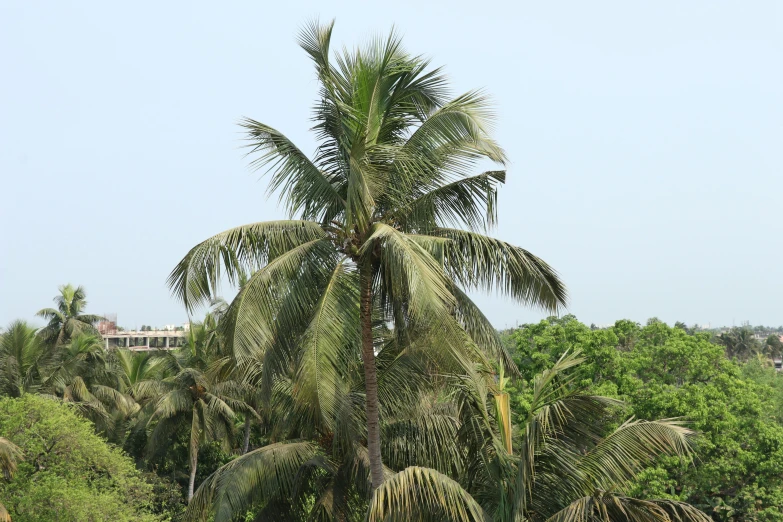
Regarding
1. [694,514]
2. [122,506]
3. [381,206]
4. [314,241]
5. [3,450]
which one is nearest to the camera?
[694,514]

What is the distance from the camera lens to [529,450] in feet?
25.0

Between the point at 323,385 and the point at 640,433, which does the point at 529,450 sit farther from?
the point at 323,385

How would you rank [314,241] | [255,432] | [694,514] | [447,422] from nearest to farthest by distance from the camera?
[694,514], [314,241], [447,422], [255,432]

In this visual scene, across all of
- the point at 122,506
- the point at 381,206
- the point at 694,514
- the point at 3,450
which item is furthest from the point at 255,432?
the point at 694,514

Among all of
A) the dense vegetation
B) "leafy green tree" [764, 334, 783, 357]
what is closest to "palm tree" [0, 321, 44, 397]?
the dense vegetation

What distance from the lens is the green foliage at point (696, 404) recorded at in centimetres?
1917

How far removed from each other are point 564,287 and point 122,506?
1120 cm

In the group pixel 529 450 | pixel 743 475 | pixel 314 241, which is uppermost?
pixel 314 241

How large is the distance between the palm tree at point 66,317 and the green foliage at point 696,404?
96.5 ft

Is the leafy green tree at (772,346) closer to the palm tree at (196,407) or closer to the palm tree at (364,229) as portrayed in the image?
the palm tree at (196,407)

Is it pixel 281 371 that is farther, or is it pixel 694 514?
pixel 281 371

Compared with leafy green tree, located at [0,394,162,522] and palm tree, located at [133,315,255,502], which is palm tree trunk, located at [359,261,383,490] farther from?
palm tree, located at [133,315,255,502]

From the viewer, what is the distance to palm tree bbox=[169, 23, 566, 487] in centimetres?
909

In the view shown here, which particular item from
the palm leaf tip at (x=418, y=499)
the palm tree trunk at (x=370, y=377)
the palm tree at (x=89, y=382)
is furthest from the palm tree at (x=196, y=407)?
the palm leaf tip at (x=418, y=499)
